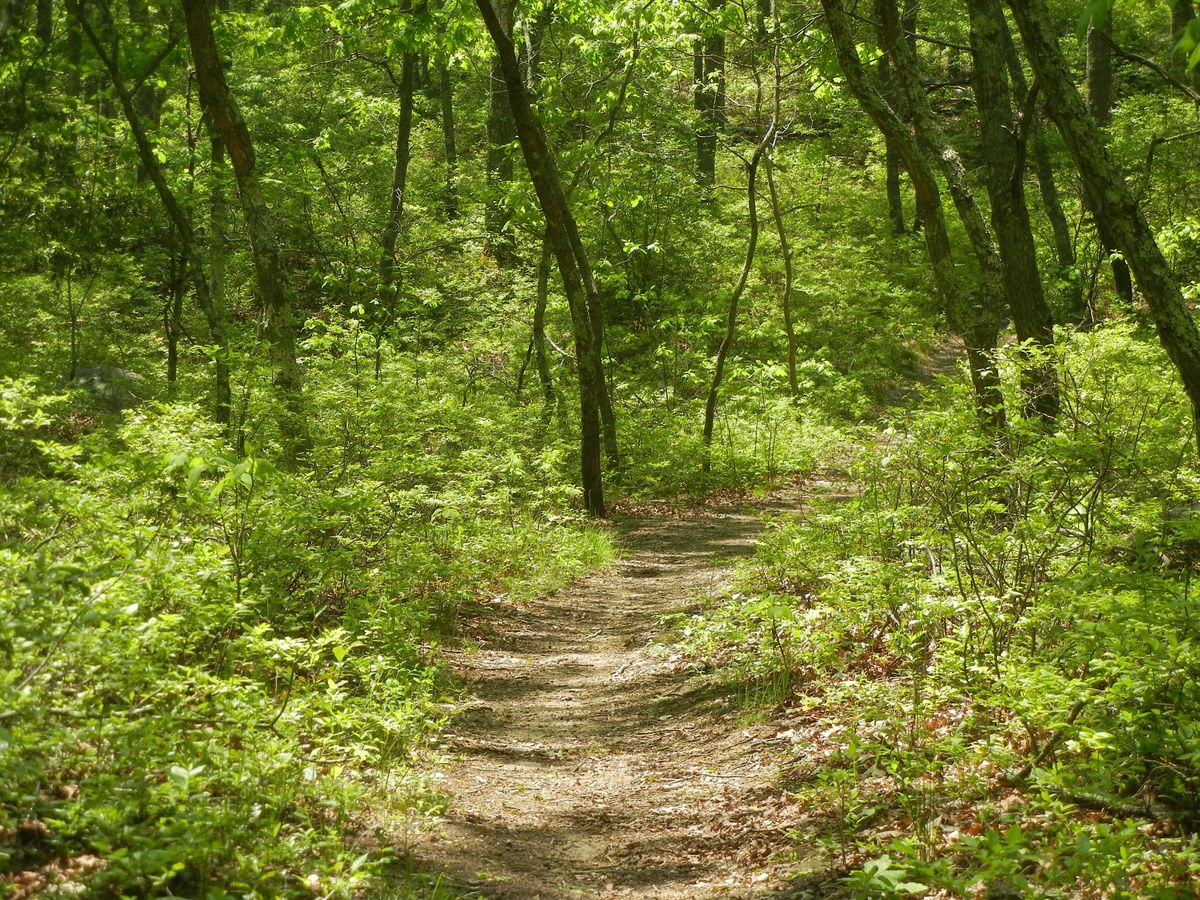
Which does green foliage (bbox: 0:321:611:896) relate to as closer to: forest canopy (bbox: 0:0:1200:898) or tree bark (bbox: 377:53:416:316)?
forest canopy (bbox: 0:0:1200:898)

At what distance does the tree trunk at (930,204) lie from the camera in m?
7.96

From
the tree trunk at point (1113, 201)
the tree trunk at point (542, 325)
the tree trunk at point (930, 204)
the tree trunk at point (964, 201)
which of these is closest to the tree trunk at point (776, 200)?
the tree trunk at point (542, 325)

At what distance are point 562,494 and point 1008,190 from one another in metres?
7.21

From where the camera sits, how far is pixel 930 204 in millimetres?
8305

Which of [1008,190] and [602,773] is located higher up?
[1008,190]

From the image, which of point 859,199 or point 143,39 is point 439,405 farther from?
point 859,199

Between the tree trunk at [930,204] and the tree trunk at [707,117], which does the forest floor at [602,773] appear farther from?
the tree trunk at [707,117]

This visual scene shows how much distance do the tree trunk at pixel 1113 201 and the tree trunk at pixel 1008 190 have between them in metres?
2.25

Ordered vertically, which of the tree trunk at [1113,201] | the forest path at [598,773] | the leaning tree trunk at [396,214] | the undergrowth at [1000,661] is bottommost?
the forest path at [598,773]

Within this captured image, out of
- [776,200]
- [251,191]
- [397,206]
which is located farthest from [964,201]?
[397,206]

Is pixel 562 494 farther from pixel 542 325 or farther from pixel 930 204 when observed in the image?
pixel 930 204

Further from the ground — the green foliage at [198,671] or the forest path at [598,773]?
the green foliage at [198,671]

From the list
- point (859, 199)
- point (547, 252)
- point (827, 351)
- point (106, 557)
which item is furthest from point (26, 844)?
point (859, 199)

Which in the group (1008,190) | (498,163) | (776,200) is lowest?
(1008,190)
